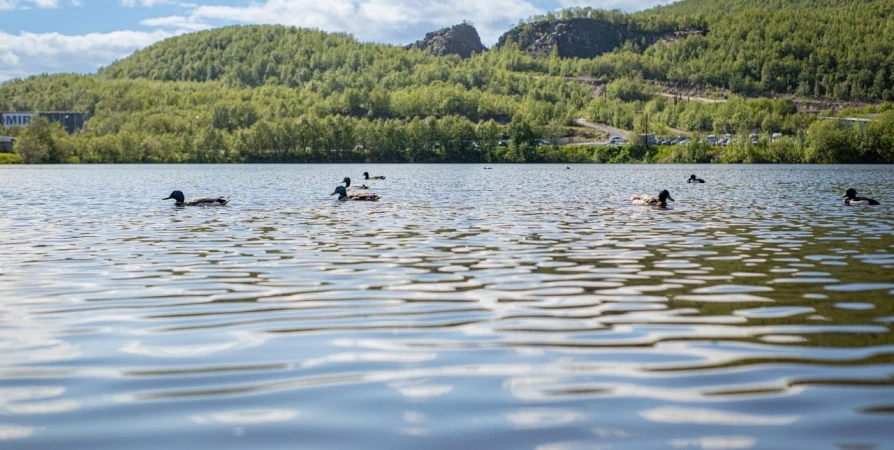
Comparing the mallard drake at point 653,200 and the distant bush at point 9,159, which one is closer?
the mallard drake at point 653,200

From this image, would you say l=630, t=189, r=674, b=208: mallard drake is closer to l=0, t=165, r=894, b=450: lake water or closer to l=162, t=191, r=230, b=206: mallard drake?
l=0, t=165, r=894, b=450: lake water

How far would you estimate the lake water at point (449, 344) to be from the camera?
294 inches

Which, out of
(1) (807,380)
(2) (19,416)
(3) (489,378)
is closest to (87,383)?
(2) (19,416)

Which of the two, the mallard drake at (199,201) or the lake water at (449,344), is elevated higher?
the lake water at (449,344)

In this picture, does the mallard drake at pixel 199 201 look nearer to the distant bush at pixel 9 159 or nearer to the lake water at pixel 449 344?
the lake water at pixel 449 344

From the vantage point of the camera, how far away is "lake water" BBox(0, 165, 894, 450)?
7473 mm

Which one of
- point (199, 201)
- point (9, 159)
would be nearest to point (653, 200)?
point (199, 201)

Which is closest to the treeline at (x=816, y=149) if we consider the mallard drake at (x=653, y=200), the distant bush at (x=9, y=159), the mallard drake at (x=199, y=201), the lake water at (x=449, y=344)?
the distant bush at (x=9, y=159)

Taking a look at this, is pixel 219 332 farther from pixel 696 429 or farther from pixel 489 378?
pixel 696 429

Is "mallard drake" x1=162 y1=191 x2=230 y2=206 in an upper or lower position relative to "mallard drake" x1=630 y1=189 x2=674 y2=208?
lower

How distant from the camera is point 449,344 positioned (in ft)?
35.0

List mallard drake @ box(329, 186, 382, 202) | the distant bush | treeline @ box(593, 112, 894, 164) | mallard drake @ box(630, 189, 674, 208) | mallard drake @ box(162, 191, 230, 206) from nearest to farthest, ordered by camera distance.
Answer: mallard drake @ box(630, 189, 674, 208) < mallard drake @ box(162, 191, 230, 206) < mallard drake @ box(329, 186, 382, 202) < treeline @ box(593, 112, 894, 164) < the distant bush

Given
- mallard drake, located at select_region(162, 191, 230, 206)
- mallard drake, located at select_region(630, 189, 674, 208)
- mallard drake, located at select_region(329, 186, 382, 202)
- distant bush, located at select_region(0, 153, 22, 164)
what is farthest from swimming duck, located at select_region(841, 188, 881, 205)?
distant bush, located at select_region(0, 153, 22, 164)

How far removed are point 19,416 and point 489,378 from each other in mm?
4172
